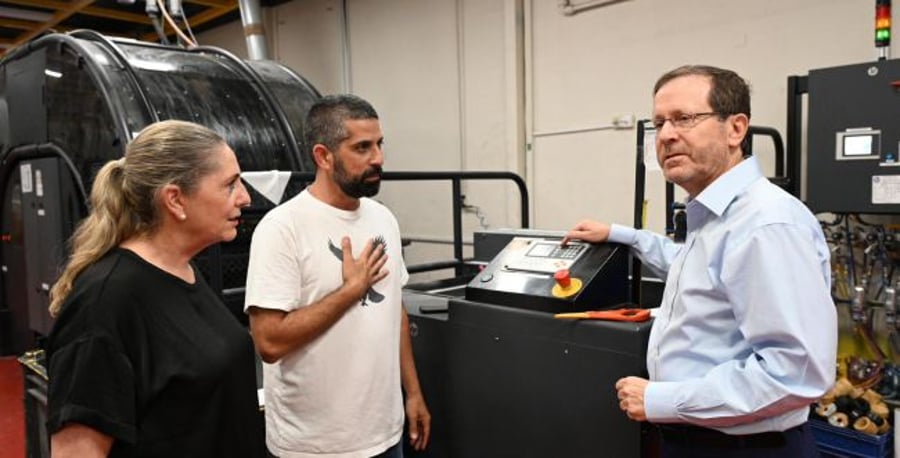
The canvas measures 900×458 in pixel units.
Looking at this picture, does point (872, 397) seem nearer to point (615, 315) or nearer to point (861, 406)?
point (861, 406)

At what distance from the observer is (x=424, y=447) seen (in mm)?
1682

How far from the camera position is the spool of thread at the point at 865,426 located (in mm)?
2363

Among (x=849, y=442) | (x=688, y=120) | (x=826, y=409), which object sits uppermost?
(x=688, y=120)

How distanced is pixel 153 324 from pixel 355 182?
607 millimetres

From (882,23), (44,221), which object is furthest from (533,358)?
(44,221)

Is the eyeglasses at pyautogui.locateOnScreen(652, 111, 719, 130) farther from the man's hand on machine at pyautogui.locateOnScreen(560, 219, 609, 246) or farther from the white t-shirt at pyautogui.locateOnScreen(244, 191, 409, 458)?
the white t-shirt at pyautogui.locateOnScreen(244, 191, 409, 458)

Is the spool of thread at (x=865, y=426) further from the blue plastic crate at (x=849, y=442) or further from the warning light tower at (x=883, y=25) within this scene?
the warning light tower at (x=883, y=25)

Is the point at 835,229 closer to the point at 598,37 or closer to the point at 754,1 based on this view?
the point at 754,1

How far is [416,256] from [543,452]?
3.84 metres

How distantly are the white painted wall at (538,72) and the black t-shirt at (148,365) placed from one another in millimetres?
3023

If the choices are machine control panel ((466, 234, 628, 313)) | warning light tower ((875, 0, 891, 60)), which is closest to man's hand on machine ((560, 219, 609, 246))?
machine control panel ((466, 234, 628, 313))

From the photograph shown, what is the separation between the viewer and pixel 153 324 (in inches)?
40.9

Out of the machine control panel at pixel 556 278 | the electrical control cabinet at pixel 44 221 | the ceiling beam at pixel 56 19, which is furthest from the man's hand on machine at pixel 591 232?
the ceiling beam at pixel 56 19

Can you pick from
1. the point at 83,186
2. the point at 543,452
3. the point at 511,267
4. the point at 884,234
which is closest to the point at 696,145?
the point at 511,267
